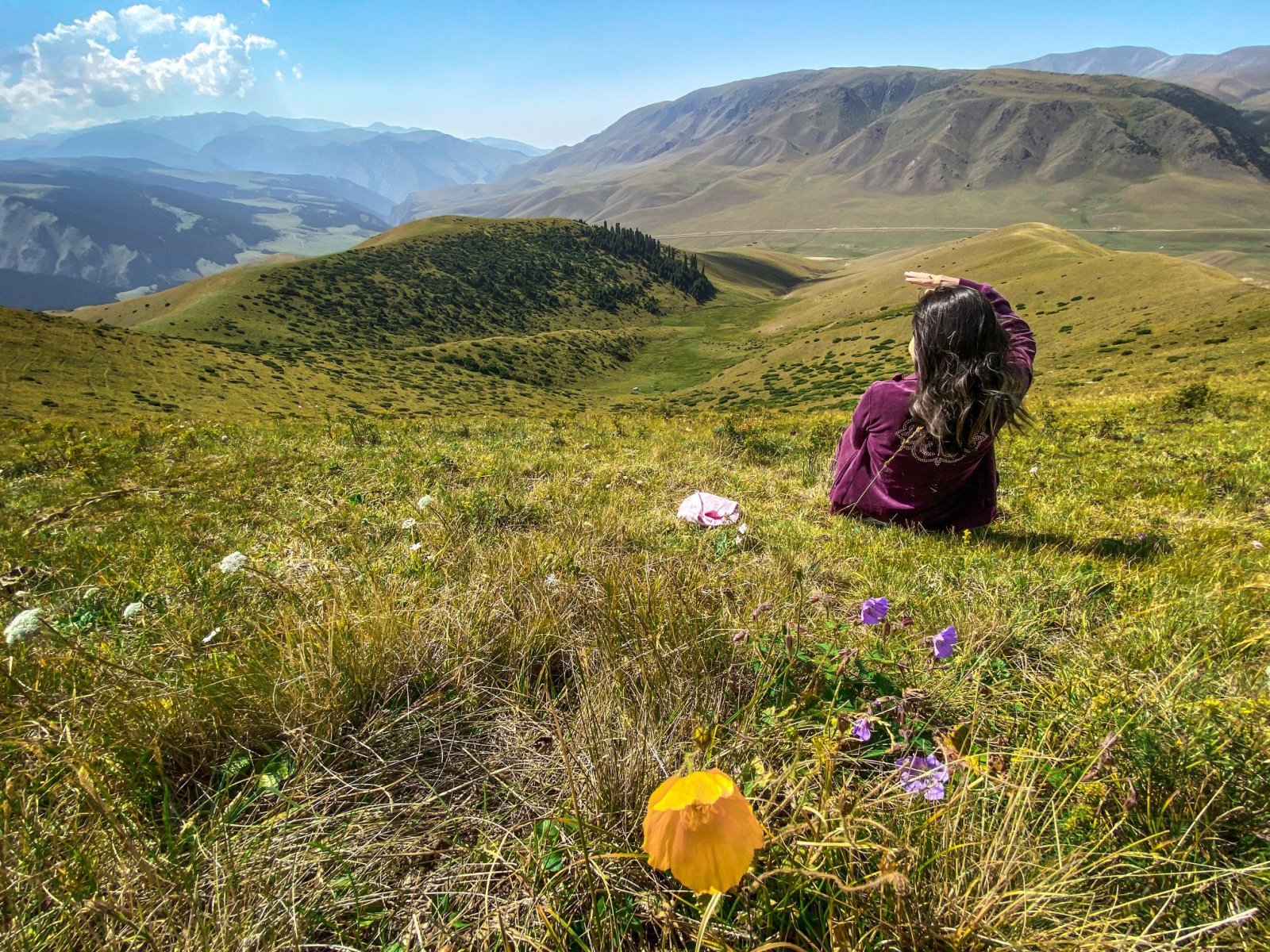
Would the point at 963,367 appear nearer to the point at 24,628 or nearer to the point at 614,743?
the point at 614,743

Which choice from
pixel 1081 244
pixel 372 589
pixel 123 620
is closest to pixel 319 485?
pixel 123 620

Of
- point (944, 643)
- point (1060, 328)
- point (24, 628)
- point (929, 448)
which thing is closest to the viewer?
point (944, 643)

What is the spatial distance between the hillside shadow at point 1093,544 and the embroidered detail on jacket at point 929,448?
0.65 m

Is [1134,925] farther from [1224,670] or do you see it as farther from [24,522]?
[24,522]

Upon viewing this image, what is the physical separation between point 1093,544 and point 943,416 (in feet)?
5.51

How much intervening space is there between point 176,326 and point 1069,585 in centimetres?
13371

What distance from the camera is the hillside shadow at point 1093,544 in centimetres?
393

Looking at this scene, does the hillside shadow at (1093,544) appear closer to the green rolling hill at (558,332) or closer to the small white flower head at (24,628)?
the small white flower head at (24,628)

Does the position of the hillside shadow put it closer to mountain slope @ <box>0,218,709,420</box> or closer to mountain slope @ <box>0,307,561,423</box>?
mountain slope @ <box>0,218,709,420</box>

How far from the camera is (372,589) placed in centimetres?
Result: 243

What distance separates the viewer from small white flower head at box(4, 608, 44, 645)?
6.91 feet

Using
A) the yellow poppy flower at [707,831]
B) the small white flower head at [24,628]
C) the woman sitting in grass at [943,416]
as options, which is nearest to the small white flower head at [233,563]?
the small white flower head at [24,628]

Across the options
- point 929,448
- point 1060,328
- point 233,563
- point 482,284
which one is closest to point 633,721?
point 233,563

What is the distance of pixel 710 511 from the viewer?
14.3 ft
